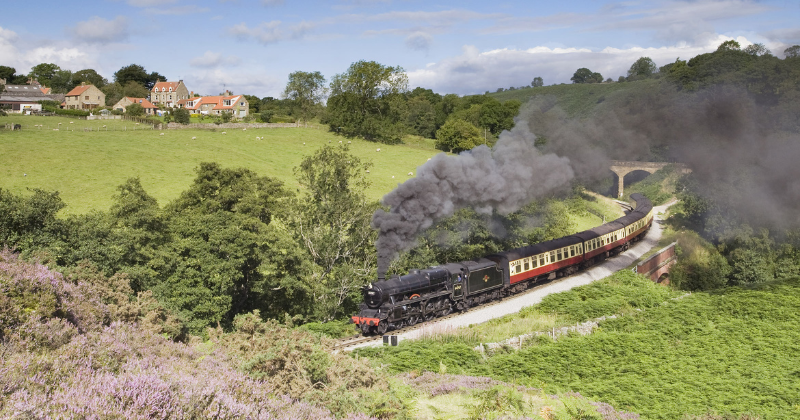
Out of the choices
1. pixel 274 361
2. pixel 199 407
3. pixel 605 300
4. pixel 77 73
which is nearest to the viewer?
pixel 199 407

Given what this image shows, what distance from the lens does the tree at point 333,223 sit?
2775cm

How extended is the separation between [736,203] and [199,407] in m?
44.3

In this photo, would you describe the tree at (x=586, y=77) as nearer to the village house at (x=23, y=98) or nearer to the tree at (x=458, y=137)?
the tree at (x=458, y=137)

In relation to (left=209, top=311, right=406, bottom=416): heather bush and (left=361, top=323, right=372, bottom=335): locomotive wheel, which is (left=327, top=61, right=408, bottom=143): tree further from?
(left=209, top=311, right=406, bottom=416): heather bush

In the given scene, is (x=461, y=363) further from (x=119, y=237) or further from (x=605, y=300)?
(x=119, y=237)

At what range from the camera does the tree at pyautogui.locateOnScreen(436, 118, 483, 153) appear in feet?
224

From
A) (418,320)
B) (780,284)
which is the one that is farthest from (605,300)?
(780,284)

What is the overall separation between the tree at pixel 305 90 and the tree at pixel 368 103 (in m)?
10.9

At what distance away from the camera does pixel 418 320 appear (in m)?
24.6

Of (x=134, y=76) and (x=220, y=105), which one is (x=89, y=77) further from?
(x=220, y=105)

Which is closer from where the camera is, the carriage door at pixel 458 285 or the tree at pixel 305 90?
the carriage door at pixel 458 285

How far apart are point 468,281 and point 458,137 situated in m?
49.5

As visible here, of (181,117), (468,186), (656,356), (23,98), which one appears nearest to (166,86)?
(23,98)

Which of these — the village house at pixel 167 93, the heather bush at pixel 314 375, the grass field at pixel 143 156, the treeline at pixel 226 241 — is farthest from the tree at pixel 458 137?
the village house at pixel 167 93
